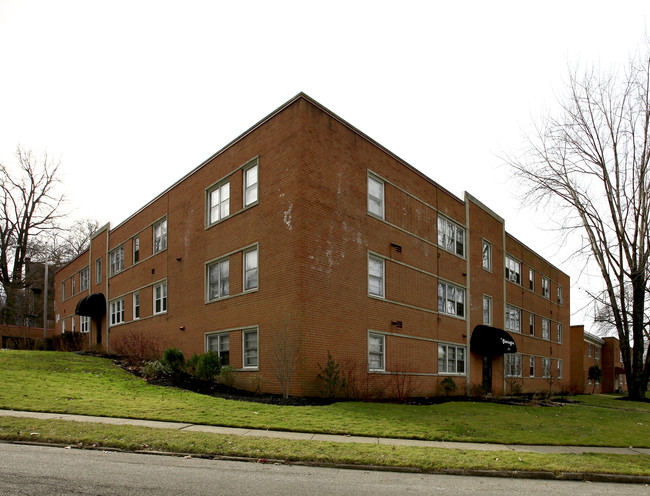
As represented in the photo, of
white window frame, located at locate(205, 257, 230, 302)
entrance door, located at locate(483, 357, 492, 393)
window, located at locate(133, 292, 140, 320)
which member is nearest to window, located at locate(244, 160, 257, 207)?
white window frame, located at locate(205, 257, 230, 302)

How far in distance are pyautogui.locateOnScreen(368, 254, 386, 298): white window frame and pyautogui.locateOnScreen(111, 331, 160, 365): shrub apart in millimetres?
10832

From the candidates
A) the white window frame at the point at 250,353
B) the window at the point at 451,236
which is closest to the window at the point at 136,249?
the white window frame at the point at 250,353

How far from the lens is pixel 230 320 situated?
2041cm

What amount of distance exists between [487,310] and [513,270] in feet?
19.2

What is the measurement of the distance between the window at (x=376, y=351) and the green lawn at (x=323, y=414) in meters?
2.95

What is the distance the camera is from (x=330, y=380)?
1748 cm

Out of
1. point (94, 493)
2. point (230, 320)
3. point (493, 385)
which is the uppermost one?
point (230, 320)

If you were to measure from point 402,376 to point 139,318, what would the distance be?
14616mm

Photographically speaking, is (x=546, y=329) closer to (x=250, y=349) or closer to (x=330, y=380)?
(x=330, y=380)

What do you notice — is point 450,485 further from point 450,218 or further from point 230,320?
point 450,218

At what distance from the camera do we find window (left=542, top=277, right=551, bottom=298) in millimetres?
41066

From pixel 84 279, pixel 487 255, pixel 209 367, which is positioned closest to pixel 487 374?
pixel 487 255

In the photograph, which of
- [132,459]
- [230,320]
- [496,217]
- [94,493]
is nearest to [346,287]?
[230,320]

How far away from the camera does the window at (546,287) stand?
41.1 metres
